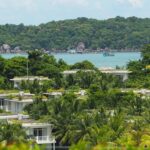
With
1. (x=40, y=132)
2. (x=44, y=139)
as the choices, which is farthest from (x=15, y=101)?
(x=44, y=139)

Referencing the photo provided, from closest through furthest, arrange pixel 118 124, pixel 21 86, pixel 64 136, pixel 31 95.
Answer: pixel 118 124 → pixel 64 136 → pixel 31 95 → pixel 21 86

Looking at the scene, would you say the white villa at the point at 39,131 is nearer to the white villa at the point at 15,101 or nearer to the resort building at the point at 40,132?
the resort building at the point at 40,132

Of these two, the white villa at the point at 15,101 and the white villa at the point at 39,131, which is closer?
the white villa at the point at 39,131

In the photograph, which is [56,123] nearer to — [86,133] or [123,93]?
[86,133]

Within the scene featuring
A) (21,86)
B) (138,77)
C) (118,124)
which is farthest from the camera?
(138,77)

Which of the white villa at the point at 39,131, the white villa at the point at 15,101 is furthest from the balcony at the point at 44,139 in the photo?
the white villa at the point at 15,101

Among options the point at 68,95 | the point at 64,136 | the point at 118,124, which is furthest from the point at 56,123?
the point at 68,95

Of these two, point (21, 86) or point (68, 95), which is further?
point (21, 86)

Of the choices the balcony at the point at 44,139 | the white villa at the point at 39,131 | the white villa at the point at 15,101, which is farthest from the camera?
the white villa at the point at 15,101
